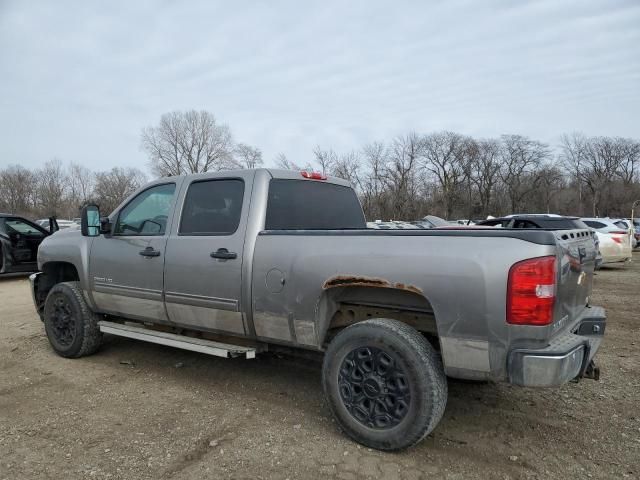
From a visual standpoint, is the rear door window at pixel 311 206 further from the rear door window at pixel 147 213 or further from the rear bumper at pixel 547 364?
the rear bumper at pixel 547 364

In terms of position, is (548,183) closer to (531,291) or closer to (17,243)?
(17,243)

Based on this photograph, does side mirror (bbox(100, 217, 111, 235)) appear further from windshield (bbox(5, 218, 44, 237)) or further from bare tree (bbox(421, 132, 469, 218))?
bare tree (bbox(421, 132, 469, 218))

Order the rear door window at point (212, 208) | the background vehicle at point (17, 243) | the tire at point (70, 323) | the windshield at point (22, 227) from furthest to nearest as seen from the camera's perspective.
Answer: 1. the windshield at point (22, 227)
2. the background vehicle at point (17, 243)
3. the tire at point (70, 323)
4. the rear door window at point (212, 208)

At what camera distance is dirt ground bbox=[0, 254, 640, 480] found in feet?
9.62

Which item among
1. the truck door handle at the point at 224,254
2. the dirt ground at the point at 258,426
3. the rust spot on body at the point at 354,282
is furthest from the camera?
the truck door handle at the point at 224,254

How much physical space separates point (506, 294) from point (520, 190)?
266 ft

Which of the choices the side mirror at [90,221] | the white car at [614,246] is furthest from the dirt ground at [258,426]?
the white car at [614,246]

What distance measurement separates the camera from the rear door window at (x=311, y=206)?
4.02m

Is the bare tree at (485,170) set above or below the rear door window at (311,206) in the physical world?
above

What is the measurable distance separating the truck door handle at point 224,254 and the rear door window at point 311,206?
35cm

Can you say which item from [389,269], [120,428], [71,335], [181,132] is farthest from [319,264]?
[181,132]

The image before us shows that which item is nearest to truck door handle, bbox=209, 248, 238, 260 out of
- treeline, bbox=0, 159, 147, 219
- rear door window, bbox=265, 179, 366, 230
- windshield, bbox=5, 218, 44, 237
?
rear door window, bbox=265, 179, 366, 230

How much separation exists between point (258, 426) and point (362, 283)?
4.42 ft

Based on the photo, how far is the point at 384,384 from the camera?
3.06 m
